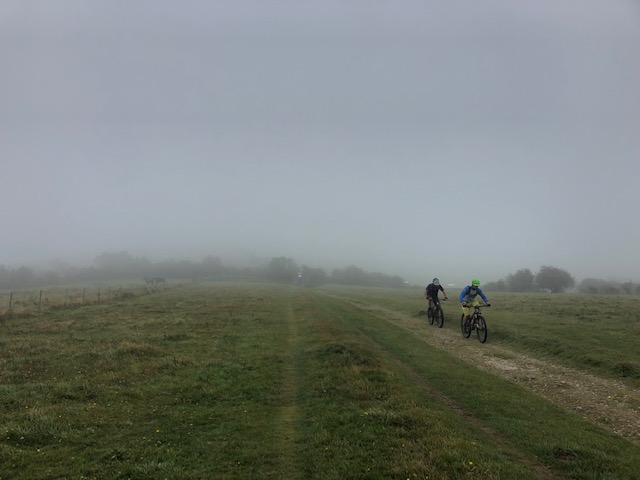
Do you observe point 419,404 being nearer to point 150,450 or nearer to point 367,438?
point 367,438

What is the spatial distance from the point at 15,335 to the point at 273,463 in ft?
78.3

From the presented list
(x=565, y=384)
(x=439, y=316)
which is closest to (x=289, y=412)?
(x=565, y=384)

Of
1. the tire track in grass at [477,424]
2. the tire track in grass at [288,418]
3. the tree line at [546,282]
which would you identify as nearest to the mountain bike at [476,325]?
the tire track in grass at [477,424]

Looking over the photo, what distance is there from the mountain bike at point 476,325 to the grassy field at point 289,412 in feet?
4.02

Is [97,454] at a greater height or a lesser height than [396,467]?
lesser

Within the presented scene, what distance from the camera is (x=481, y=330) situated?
22.9 metres

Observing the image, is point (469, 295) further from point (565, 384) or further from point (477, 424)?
point (477, 424)

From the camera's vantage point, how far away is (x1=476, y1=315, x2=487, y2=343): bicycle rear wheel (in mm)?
22594

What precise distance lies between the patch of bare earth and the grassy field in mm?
658

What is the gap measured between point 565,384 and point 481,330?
27.8ft

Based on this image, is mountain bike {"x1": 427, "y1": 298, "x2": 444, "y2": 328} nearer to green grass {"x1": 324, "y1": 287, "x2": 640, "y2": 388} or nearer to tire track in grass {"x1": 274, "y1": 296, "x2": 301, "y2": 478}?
green grass {"x1": 324, "y1": 287, "x2": 640, "y2": 388}

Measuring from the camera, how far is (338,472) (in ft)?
25.2

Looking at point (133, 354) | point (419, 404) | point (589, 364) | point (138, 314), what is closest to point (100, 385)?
point (133, 354)

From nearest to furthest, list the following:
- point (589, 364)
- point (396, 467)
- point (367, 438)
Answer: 1. point (396, 467)
2. point (367, 438)
3. point (589, 364)
